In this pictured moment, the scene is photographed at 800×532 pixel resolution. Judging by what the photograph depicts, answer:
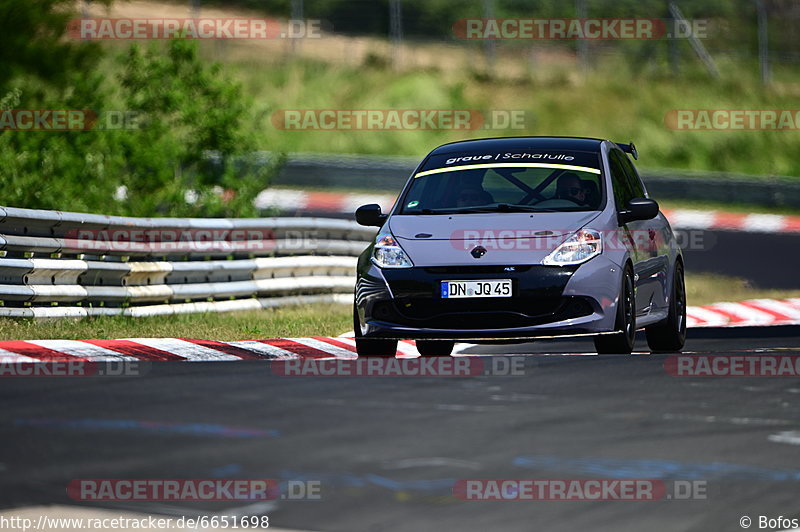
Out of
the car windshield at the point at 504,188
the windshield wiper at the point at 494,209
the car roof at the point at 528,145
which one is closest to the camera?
the windshield wiper at the point at 494,209

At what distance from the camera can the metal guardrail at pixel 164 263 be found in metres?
13.0

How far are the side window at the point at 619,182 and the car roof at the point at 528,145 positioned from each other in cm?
20

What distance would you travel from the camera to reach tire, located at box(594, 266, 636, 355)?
10992 mm

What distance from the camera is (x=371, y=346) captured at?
1148 cm

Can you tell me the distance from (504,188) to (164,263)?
426 centimetres

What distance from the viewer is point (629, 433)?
298 inches

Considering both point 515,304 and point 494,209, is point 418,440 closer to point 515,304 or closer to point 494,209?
point 515,304

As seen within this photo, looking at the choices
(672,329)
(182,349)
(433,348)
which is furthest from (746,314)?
(182,349)

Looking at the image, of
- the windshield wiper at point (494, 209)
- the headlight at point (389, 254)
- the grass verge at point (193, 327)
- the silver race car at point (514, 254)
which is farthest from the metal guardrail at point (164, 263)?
the windshield wiper at point (494, 209)

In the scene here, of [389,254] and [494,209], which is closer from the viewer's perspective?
[389,254]

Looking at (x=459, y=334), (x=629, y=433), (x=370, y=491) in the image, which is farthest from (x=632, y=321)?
(x=370, y=491)

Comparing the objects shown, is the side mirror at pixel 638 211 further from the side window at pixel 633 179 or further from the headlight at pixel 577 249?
the side window at pixel 633 179

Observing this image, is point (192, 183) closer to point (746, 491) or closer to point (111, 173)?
point (111, 173)

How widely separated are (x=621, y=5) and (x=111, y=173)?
23.1 meters
